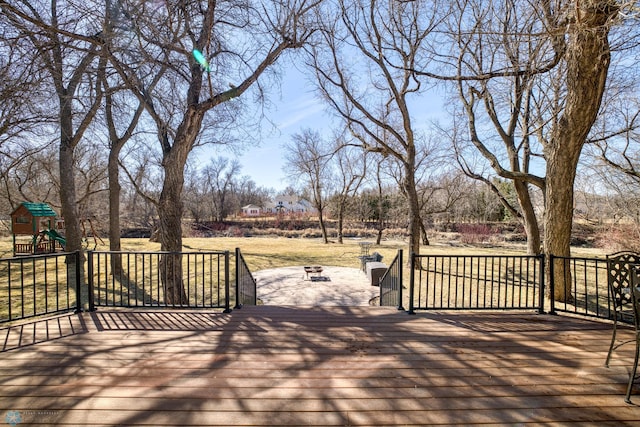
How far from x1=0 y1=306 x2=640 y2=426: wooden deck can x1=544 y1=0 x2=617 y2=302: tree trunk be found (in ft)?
7.28

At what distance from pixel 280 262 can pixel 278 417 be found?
11556 mm

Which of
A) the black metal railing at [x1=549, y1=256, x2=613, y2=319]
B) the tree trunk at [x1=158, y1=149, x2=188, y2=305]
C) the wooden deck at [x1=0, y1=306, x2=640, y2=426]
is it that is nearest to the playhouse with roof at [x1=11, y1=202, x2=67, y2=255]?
the tree trunk at [x1=158, y1=149, x2=188, y2=305]

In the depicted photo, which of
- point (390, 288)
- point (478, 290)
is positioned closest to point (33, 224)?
point (390, 288)

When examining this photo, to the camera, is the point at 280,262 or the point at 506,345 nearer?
the point at 506,345

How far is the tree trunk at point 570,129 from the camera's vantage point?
496cm

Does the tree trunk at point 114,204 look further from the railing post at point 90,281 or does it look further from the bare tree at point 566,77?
the bare tree at point 566,77

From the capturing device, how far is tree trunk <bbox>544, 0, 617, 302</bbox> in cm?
496

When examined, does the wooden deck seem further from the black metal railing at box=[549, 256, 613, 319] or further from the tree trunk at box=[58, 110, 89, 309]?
the tree trunk at box=[58, 110, 89, 309]

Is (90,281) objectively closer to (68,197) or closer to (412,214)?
(68,197)

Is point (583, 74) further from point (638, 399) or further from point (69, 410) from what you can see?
point (69, 410)

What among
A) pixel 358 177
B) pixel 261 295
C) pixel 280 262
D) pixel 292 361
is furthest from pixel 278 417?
pixel 358 177

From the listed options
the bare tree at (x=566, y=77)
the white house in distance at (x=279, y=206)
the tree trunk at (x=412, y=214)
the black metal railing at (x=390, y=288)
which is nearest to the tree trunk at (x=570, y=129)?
the bare tree at (x=566, y=77)

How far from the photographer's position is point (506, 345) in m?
3.42

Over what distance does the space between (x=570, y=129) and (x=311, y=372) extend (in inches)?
243
